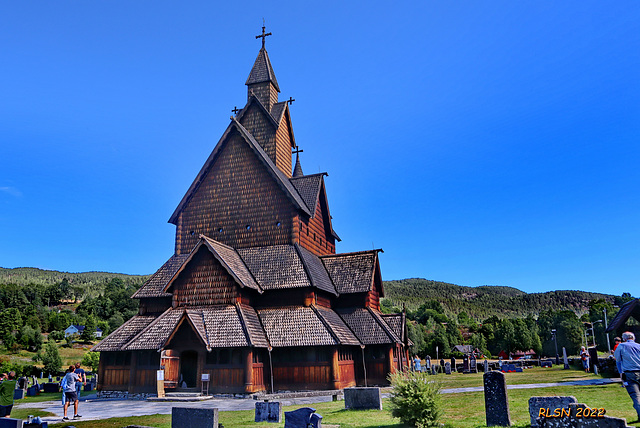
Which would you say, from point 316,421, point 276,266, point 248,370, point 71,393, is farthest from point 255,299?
point 316,421

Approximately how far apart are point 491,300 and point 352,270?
17387 centimetres

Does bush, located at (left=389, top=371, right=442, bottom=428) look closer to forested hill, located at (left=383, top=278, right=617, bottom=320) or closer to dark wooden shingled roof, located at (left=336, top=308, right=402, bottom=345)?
dark wooden shingled roof, located at (left=336, top=308, right=402, bottom=345)

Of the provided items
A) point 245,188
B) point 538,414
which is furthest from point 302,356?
point 538,414

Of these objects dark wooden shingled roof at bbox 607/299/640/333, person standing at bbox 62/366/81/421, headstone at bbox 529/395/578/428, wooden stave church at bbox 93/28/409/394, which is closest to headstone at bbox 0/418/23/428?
person standing at bbox 62/366/81/421

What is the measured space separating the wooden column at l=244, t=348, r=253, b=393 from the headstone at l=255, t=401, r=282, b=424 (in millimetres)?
10167

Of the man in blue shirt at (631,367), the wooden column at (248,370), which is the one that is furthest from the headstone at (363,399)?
the wooden column at (248,370)

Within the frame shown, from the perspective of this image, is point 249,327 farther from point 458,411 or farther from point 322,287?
point 458,411

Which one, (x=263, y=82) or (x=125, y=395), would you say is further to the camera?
(x=263, y=82)

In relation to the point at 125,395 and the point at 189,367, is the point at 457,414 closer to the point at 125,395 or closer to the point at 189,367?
the point at 189,367

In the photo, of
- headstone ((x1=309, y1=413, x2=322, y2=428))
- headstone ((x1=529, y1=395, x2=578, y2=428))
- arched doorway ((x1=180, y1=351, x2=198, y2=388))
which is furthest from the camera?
arched doorway ((x1=180, y1=351, x2=198, y2=388))

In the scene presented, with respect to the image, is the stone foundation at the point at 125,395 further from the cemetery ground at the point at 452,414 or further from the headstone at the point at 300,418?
the headstone at the point at 300,418

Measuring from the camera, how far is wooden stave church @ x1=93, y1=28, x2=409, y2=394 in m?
25.3

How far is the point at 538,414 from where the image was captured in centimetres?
984

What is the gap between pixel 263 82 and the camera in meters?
38.8
